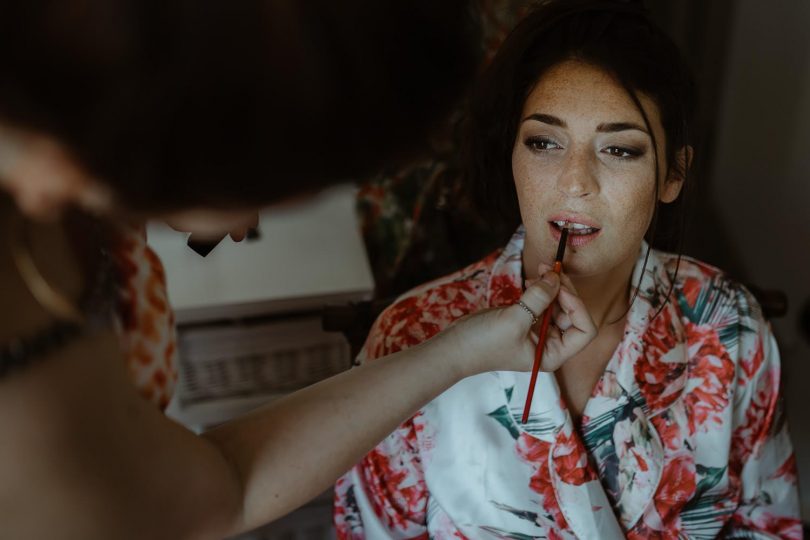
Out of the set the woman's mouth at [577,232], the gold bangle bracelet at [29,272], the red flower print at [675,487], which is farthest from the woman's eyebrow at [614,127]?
the gold bangle bracelet at [29,272]

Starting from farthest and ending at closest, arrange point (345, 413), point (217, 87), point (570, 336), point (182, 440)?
point (570, 336) → point (345, 413) → point (182, 440) → point (217, 87)

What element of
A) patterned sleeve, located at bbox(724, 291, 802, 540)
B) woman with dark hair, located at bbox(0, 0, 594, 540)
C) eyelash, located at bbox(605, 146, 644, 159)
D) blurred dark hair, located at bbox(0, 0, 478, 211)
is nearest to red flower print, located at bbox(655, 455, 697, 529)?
patterned sleeve, located at bbox(724, 291, 802, 540)

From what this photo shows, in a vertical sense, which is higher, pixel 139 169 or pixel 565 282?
pixel 139 169

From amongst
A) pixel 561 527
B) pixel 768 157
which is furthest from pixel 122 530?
pixel 768 157

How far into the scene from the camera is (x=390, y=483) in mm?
1154

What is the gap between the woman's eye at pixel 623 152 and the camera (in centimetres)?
102

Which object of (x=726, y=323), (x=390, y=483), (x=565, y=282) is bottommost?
(x=390, y=483)

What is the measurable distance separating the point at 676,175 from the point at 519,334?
368 millimetres

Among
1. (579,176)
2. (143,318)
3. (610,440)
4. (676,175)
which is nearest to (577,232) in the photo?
(579,176)

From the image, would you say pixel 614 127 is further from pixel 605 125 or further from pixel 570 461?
pixel 570 461

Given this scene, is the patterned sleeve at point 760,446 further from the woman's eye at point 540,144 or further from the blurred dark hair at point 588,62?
the woman's eye at point 540,144

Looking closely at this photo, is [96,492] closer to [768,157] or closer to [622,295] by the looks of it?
[622,295]

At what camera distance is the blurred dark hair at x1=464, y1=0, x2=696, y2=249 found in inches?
40.0

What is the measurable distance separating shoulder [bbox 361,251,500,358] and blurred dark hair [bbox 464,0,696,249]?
0.55 ft
